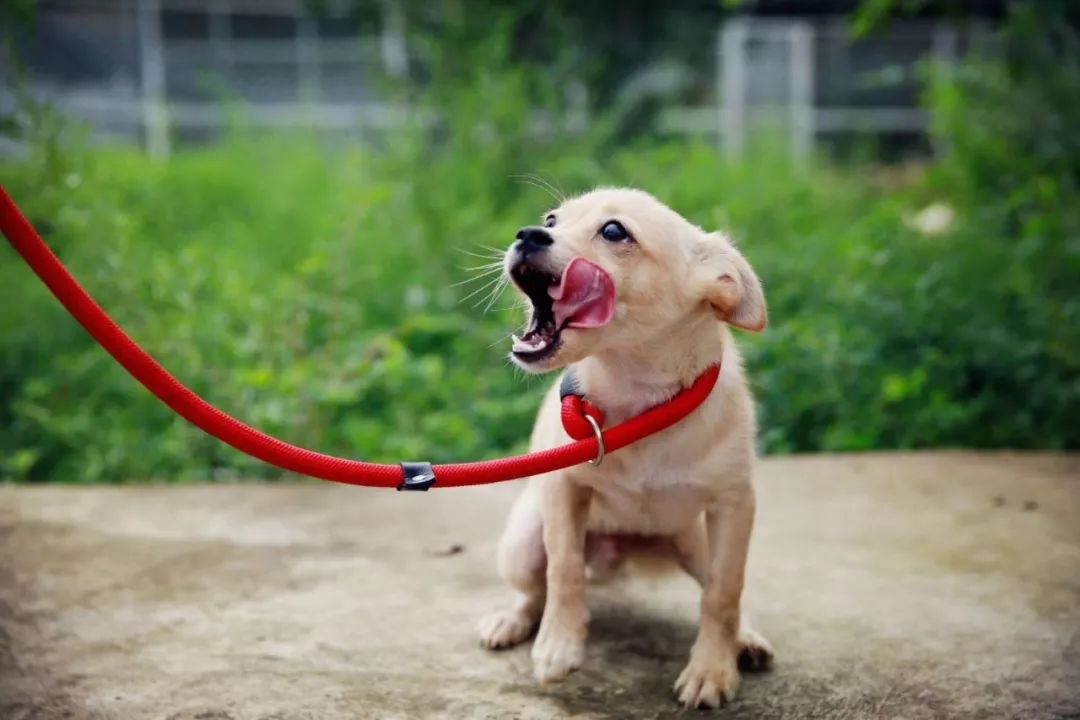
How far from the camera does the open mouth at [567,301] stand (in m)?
2.14

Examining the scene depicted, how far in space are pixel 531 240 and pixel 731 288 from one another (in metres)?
0.45

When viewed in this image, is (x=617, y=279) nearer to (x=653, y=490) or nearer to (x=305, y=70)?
(x=653, y=490)

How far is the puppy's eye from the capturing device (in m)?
2.26

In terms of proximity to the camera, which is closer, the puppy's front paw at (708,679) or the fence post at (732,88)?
the puppy's front paw at (708,679)

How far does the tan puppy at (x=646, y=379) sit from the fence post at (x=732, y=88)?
453 inches

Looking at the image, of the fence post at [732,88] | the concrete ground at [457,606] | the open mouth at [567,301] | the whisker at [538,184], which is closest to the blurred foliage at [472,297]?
the whisker at [538,184]

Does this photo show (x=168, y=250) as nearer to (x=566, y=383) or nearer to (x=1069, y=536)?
(x=566, y=383)

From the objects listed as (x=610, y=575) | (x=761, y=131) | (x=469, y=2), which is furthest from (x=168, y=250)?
(x=761, y=131)

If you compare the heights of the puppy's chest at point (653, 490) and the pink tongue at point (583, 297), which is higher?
the pink tongue at point (583, 297)

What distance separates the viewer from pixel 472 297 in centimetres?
608

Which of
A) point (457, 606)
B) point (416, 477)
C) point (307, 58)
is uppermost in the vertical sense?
point (307, 58)

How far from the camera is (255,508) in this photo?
3744 mm

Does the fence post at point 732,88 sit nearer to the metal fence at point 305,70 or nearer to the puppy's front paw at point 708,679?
the metal fence at point 305,70

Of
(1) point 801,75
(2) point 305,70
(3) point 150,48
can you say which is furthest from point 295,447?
(3) point 150,48
